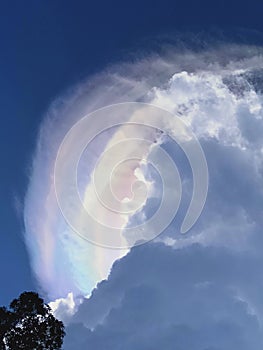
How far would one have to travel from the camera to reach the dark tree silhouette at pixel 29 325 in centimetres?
7325

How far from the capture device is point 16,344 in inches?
2857

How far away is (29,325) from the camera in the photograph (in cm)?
7431

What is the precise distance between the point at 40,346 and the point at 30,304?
18.6ft

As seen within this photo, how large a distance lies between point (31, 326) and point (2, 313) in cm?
421

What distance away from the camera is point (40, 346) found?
74188 mm

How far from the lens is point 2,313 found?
74000 mm

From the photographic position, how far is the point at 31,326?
7431cm

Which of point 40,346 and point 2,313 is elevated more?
point 2,313

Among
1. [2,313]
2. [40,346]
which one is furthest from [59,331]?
[2,313]

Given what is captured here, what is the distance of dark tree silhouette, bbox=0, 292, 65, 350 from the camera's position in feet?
240

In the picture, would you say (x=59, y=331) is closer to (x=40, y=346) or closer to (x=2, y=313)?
(x=40, y=346)

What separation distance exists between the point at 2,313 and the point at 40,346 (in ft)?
21.9

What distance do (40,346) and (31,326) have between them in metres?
2.89
